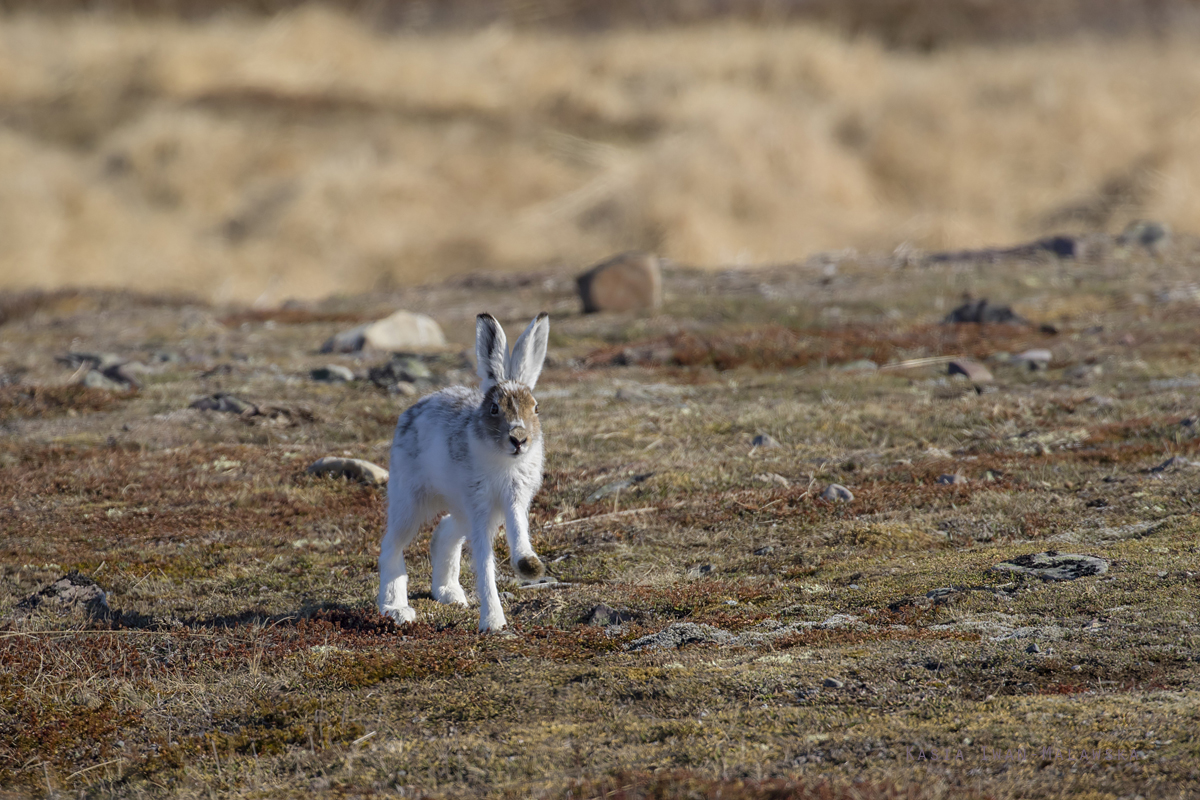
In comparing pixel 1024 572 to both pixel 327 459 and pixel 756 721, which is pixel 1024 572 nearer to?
pixel 756 721

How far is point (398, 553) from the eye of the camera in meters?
11.4

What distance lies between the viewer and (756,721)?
7746 millimetres

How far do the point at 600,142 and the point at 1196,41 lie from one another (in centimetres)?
2954

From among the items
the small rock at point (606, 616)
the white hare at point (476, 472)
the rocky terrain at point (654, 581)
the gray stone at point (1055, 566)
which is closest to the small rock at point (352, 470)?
the rocky terrain at point (654, 581)

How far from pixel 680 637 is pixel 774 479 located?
6241 mm

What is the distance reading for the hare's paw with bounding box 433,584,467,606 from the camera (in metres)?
11.7

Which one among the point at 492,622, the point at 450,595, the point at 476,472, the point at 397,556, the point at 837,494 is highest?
the point at 476,472

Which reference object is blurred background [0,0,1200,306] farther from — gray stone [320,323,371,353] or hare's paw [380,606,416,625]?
hare's paw [380,606,416,625]

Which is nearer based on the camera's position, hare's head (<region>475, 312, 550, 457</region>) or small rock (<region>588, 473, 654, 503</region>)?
hare's head (<region>475, 312, 550, 457</region>)

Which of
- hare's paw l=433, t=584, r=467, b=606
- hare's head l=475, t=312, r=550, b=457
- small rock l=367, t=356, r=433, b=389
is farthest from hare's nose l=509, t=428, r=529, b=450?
small rock l=367, t=356, r=433, b=389

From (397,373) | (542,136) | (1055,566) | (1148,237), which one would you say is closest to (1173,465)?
(1055,566)

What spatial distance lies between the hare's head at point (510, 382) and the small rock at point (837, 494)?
492 cm

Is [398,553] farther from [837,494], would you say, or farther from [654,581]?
[837,494]

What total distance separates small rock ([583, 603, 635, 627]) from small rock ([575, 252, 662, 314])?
74.0 feet
